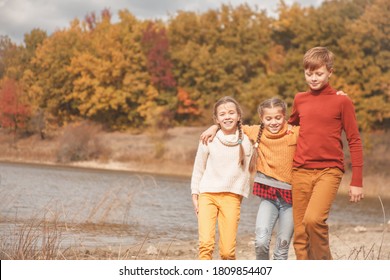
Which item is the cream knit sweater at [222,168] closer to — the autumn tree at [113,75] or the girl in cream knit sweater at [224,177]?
the girl in cream knit sweater at [224,177]

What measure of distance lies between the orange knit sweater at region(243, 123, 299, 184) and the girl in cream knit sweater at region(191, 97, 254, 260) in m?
Answer: 0.14

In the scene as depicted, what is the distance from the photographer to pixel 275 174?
4785 mm

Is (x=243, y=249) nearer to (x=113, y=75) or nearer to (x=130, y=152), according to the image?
(x=130, y=152)

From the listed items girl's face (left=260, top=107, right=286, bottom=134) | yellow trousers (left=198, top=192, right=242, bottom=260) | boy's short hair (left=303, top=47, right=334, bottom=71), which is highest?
boy's short hair (left=303, top=47, right=334, bottom=71)

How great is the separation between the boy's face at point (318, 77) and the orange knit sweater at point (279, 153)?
44cm

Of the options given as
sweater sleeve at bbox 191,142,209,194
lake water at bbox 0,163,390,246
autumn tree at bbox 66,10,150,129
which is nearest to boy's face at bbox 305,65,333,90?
sweater sleeve at bbox 191,142,209,194

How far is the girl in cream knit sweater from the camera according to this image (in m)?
4.69

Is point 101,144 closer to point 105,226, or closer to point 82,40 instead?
point 82,40

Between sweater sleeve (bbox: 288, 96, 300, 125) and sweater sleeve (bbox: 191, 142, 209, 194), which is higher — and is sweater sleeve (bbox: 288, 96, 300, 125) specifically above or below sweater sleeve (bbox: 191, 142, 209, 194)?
above

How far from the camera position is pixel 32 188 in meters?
17.0

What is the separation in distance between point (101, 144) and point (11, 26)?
24992 mm

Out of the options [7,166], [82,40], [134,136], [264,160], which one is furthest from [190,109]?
[264,160]

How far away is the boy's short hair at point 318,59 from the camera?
4465 mm

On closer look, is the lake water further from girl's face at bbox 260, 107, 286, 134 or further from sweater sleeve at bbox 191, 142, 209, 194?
girl's face at bbox 260, 107, 286, 134
